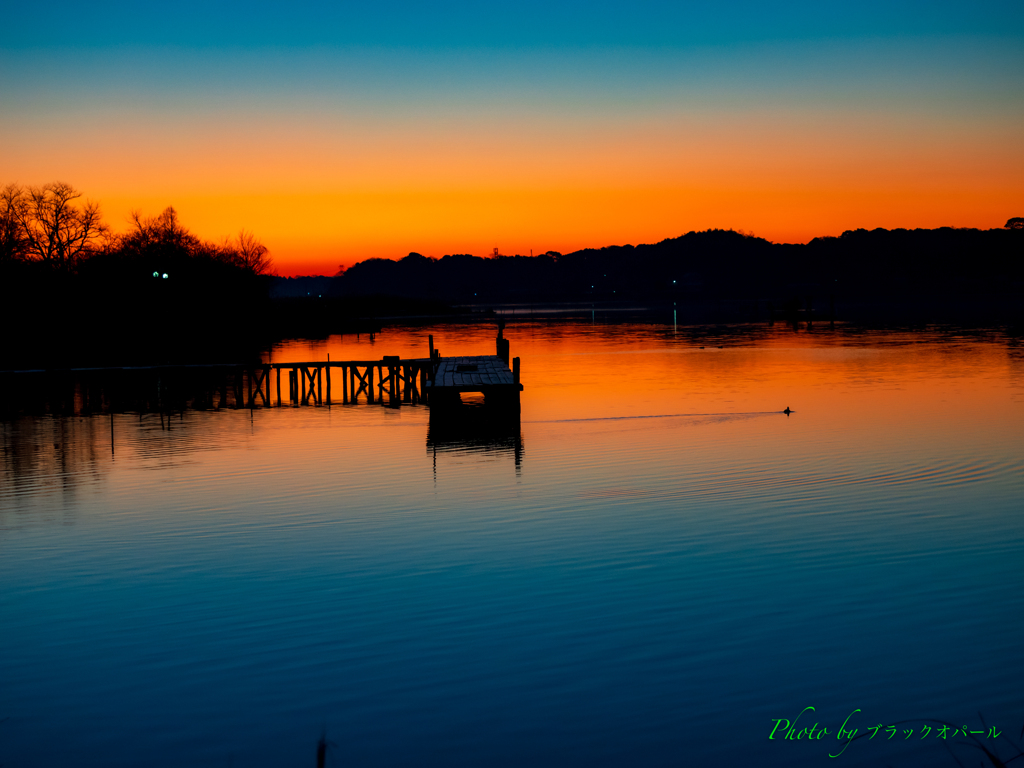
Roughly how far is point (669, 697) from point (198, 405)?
1324 inches

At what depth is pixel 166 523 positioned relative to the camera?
17703 mm

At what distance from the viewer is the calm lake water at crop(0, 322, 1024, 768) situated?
348 inches

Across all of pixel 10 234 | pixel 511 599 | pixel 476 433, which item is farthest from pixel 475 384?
pixel 10 234

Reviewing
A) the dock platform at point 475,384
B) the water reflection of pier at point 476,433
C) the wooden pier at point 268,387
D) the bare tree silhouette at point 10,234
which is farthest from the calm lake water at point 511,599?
the bare tree silhouette at point 10,234

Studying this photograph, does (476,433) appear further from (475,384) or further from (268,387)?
(268,387)

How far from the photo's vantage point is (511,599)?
12.7m

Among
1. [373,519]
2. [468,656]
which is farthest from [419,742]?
[373,519]

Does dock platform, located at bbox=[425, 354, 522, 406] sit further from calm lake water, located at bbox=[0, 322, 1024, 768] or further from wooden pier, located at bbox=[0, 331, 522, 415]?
calm lake water, located at bbox=[0, 322, 1024, 768]

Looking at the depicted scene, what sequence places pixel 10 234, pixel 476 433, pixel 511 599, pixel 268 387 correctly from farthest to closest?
1. pixel 10 234
2. pixel 268 387
3. pixel 476 433
4. pixel 511 599

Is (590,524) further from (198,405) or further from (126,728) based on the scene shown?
(198,405)

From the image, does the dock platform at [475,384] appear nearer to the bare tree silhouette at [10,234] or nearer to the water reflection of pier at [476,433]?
the water reflection of pier at [476,433]

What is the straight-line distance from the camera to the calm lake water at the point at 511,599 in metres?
8.84

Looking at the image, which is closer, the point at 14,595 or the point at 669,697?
the point at 669,697

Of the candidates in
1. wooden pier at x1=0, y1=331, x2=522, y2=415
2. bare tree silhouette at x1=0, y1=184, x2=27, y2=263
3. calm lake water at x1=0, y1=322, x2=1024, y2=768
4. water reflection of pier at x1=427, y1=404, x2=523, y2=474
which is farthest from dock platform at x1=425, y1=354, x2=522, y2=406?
bare tree silhouette at x1=0, y1=184, x2=27, y2=263
